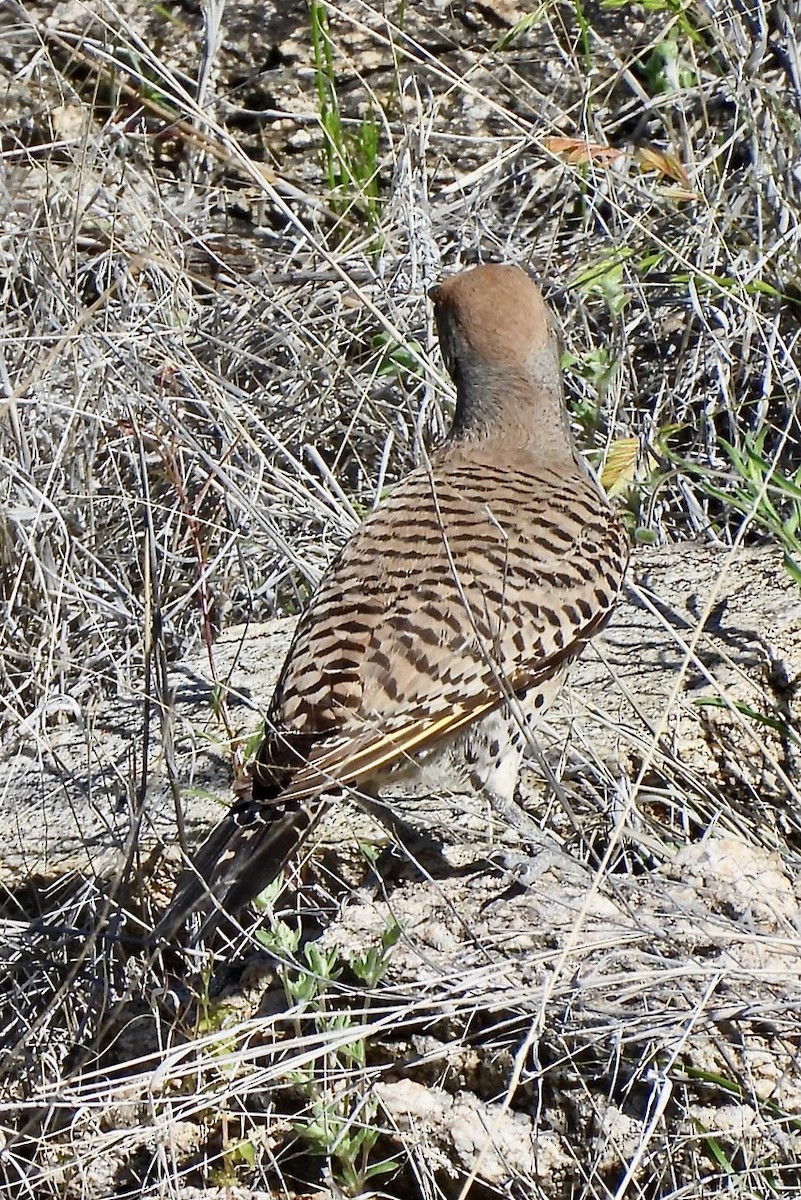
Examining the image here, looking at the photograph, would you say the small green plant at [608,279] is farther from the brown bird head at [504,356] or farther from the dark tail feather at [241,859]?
the dark tail feather at [241,859]

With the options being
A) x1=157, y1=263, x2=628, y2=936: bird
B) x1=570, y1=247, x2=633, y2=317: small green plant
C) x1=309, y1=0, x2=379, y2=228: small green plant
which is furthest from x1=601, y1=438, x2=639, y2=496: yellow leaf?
x1=309, y1=0, x2=379, y2=228: small green plant

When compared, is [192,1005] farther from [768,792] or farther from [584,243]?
[584,243]

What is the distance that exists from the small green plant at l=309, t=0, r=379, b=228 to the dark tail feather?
2154 mm

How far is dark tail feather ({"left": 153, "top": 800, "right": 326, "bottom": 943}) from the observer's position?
9.43ft

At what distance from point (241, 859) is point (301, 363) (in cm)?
202

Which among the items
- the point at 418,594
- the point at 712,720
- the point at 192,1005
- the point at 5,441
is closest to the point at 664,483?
the point at 712,720

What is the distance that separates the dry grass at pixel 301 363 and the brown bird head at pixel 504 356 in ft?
0.93

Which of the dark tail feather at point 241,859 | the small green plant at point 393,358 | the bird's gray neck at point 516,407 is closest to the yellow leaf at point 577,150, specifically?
the small green plant at point 393,358

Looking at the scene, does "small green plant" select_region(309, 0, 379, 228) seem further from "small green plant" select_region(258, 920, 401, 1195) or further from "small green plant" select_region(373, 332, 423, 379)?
"small green plant" select_region(258, 920, 401, 1195)

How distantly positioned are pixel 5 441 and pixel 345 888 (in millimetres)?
1631

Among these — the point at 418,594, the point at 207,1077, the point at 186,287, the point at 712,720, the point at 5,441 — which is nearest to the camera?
the point at 207,1077

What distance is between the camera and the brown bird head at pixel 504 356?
3861 mm

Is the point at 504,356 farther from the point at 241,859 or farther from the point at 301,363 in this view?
the point at 241,859

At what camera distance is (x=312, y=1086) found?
2.73 m
